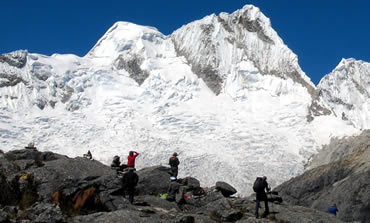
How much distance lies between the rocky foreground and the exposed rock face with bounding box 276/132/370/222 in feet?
63.7

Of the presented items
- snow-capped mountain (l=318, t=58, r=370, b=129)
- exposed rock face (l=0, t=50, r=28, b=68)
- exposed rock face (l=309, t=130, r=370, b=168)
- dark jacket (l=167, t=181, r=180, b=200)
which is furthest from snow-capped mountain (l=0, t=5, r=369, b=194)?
dark jacket (l=167, t=181, r=180, b=200)

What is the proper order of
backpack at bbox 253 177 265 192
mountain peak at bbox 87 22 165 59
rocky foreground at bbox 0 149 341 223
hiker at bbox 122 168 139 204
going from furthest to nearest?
mountain peak at bbox 87 22 165 59 < hiker at bbox 122 168 139 204 < backpack at bbox 253 177 265 192 < rocky foreground at bbox 0 149 341 223

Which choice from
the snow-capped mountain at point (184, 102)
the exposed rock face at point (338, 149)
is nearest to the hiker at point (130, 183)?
the snow-capped mountain at point (184, 102)

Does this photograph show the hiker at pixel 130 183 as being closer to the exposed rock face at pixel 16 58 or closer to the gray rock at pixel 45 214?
the gray rock at pixel 45 214

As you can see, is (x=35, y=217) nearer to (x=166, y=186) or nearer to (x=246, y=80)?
(x=166, y=186)

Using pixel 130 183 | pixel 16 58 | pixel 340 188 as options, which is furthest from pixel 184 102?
pixel 130 183

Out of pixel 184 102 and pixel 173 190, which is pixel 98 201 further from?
pixel 184 102

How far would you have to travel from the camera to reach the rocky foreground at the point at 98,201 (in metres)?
18.9

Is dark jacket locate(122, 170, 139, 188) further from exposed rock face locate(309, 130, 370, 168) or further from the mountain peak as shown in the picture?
the mountain peak

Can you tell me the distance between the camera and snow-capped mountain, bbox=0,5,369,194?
9950 cm

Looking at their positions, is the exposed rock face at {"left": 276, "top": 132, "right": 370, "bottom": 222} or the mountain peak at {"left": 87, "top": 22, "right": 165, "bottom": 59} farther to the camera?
the mountain peak at {"left": 87, "top": 22, "right": 165, "bottom": 59}

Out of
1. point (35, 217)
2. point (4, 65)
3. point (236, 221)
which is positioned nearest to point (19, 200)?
point (35, 217)

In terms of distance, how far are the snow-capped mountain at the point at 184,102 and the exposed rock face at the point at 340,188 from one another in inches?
788

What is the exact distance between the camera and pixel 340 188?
1975 inches
